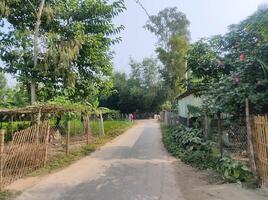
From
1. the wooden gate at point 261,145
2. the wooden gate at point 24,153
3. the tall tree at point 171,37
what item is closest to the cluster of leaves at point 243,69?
the wooden gate at point 261,145

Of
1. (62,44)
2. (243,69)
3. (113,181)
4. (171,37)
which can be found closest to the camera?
(243,69)

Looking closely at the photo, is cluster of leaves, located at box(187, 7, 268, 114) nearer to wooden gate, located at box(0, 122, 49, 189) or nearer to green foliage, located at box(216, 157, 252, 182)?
green foliage, located at box(216, 157, 252, 182)

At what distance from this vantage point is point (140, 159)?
52.9 feet

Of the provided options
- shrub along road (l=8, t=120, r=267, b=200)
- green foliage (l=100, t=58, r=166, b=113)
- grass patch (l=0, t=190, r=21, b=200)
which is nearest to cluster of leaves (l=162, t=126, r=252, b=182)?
shrub along road (l=8, t=120, r=267, b=200)

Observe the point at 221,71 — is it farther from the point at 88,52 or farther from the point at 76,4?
the point at 76,4

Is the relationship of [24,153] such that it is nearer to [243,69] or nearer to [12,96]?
[243,69]

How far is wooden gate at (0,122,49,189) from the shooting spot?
11.5m

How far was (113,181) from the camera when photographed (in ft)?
37.6

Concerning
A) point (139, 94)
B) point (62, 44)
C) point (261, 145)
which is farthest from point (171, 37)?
point (261, 145)

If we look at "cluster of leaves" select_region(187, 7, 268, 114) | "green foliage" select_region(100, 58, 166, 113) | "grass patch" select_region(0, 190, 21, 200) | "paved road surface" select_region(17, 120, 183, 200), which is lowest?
"grass patch" select_region(0, 190, 21, 200)

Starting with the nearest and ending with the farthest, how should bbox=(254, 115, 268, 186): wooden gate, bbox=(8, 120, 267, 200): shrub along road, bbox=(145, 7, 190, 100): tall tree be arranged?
bbox=(254, 115, 268, 186): wooden gate, bbox=(8, 120, 267, 200): shrub along road, bbox=(145, 7, 190, 100): tall tree

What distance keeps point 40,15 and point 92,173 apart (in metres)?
9.66

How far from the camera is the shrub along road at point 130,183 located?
9477 mm

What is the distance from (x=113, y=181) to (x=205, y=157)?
439 cm
